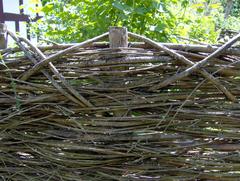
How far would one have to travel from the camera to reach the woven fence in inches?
68.4

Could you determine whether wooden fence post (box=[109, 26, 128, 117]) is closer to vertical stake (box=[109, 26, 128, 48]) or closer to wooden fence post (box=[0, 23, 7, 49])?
vertical stake (box=[109, 26, 128, 48])

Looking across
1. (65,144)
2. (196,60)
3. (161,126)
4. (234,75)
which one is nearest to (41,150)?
(65,144)

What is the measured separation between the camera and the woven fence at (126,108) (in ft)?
5.70

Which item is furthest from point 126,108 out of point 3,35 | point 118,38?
point 3,35

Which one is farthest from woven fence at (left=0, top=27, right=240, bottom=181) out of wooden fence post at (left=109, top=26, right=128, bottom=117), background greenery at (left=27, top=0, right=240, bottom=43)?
background greenery at (left=27, top=0, right=240, bottom=43)

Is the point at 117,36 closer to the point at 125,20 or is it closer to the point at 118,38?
the point at 118,38

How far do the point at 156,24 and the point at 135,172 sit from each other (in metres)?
1.14

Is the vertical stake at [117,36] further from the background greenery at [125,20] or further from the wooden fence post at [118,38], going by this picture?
the background greenery at [125,20]

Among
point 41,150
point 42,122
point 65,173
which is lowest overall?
point 65,173

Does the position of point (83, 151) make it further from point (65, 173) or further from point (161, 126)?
point (161, 126)

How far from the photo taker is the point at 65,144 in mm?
1852

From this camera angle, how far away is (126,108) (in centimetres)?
178

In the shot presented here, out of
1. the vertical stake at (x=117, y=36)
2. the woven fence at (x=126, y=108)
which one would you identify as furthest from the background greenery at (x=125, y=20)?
the woven fence at (x=126, y=108)

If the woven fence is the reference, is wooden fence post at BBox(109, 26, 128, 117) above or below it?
above
